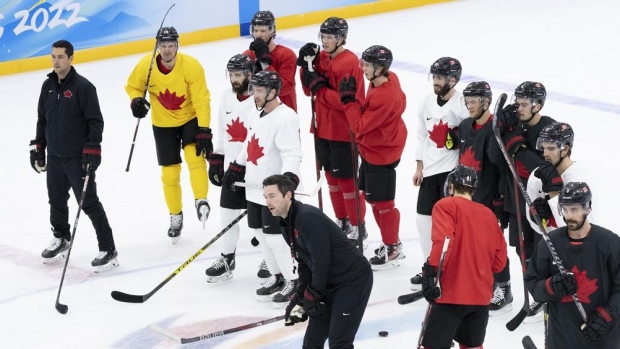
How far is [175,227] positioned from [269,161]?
138cm

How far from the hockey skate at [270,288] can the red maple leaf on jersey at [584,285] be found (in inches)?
85.4

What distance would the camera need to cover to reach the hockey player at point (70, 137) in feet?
21.4

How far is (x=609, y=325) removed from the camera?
4340 mm

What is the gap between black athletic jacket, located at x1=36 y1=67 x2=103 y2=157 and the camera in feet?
21.4

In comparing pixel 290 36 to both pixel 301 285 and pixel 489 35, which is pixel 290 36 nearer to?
pixel 489 35

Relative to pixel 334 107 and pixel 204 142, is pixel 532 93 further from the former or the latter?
pixel 204 142

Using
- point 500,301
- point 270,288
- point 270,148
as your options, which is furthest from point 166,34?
point 500,301

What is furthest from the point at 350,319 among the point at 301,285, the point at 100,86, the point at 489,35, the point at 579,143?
the point at 489,35

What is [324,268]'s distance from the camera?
4.72m

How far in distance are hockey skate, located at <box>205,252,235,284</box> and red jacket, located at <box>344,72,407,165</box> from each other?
0.97 m

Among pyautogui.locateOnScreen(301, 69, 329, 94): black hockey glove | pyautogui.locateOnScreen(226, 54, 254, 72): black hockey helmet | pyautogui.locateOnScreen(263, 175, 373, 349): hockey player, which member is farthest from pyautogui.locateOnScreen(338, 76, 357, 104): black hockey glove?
pyautogui.locateOnScreen(263, 175, 373, 349): hockey player

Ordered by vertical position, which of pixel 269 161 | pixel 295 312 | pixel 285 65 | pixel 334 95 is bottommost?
pixel 295 312

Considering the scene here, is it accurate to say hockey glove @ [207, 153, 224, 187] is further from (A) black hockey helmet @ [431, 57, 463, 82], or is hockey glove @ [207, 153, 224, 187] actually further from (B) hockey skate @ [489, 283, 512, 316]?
(B) hockey skate @ [489, 283, 512, 316]

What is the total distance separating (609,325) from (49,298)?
3262 mm
